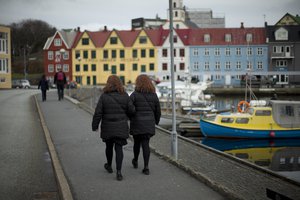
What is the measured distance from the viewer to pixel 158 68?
272 ft

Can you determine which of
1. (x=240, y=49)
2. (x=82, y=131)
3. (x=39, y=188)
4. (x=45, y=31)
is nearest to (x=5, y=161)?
(x=39, y=188)

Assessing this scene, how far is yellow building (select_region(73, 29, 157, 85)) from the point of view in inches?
3290

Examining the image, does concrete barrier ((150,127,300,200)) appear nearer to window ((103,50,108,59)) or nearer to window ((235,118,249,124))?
window ((235,118,249,124))

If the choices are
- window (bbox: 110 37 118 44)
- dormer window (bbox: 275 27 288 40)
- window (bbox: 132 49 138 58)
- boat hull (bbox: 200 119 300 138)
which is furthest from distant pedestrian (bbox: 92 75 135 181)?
window (bbox: 110 37 118 44)

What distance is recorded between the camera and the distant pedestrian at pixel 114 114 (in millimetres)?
9078

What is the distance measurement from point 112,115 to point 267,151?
1804cm

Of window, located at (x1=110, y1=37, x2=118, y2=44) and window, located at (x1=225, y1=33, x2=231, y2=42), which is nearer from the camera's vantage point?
window, located at (x1=225, y1=33, x2=231, y2=42)

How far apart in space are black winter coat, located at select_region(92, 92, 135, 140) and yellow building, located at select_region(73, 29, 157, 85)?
73131mm

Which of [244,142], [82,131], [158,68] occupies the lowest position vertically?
[244,142]

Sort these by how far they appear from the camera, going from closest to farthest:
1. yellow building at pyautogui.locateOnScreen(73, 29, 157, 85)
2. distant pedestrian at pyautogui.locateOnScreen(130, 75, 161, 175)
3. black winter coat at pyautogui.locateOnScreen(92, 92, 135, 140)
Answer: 1. black winter coat at pyautogui.locateOnScreen(92, 92, 135, 140)
2. distant pedestrian at pyautogui.locateOnScreen(130, 75, 161, 175)
3. yellow building at pyautogui.locateOnScreen(73, 29, 157, 85)

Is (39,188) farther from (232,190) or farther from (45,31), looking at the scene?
(45,31)

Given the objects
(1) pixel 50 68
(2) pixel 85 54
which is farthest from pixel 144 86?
(1) pixel 50 68

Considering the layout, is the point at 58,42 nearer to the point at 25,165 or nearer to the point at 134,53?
the point at 134,53

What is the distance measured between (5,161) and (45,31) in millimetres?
102921
